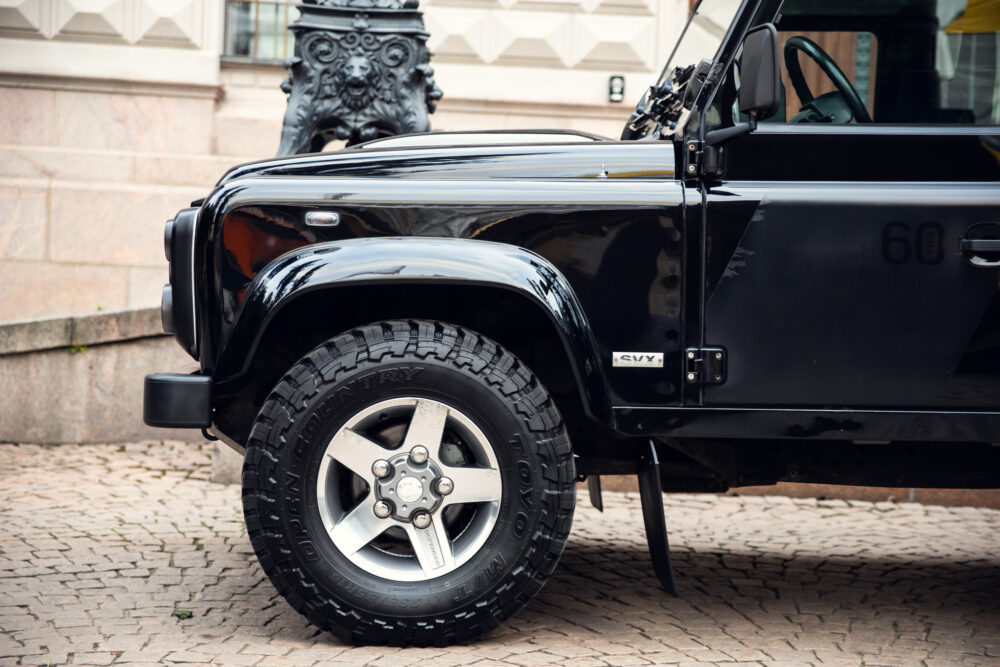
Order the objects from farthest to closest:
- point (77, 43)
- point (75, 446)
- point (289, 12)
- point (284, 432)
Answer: point (289, 12)
point (77, 43)
point (75, 446)
point (284, 432)

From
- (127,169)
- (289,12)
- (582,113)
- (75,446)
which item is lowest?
(75,446)

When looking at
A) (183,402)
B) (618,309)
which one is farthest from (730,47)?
(183,402)

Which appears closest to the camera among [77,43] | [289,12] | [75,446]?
[75,446]

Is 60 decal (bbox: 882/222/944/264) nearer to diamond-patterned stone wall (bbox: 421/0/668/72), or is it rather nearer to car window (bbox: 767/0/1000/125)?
car window (bbox: 767/0/1000/125)

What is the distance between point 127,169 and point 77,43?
110 cm

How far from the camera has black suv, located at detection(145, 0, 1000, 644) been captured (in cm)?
333

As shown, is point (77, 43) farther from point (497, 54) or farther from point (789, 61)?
point (789, 61)

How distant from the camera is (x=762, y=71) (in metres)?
3.18

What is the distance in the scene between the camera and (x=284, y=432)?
10.9 feet

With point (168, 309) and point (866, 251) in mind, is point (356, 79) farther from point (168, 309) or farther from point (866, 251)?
point (866, 251)

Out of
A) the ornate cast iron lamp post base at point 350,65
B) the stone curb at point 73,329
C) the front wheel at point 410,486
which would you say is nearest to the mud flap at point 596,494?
the front wheel at point 410,486

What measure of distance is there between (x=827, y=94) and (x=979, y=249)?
0.64 meters

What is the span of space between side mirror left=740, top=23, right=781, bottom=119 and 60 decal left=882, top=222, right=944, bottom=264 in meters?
0.54

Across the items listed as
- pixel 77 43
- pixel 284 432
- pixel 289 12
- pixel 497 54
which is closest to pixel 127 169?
pixel 77 43
